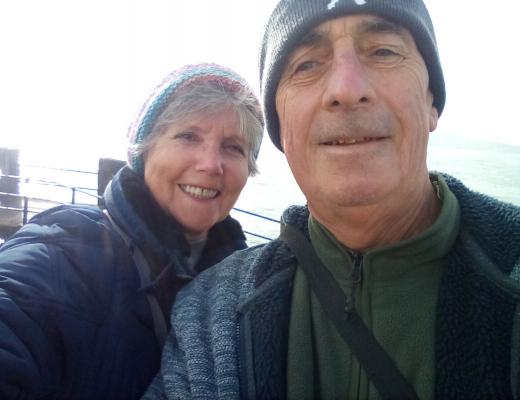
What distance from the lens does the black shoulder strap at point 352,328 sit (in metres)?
1.54

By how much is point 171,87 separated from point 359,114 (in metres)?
1.31

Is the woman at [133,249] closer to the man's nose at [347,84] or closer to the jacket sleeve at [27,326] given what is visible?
the jacket sleeve at [27,326]

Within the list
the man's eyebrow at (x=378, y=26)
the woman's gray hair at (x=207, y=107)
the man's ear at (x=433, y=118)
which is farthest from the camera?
the woman's gray hair at (x=207, y=107)

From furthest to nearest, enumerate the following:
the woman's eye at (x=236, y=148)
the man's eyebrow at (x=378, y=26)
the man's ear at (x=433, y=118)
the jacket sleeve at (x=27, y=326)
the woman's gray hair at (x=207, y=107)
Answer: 1. the woman's eye at (x=236, y=148)
2. the woman's gray hair at (x=207, y=107)
3. the man's ear at (x=433, y=118)
4. the man's eyebrow at (x=378, y=26)
5. the jacket sleeve at (x=27, y=326)

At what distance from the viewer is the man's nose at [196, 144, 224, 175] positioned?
263 cm

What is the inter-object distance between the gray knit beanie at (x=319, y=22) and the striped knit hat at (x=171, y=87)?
69 centimetres

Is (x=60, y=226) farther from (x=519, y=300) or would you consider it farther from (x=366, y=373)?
(x=519, y=300)

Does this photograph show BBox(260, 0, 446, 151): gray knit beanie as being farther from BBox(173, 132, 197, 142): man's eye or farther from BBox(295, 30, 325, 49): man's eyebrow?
BBox(173, 132, 197, 142): man's eye

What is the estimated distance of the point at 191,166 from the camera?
266cm

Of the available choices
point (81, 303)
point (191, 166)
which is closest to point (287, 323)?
point (81, 303)

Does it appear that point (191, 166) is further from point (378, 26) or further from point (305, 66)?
point (378, 26)

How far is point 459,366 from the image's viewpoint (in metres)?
1.49

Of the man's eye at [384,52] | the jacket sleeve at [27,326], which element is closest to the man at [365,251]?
the man's eye at [384,52]

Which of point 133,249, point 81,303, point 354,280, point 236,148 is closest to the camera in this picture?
point 354,280
